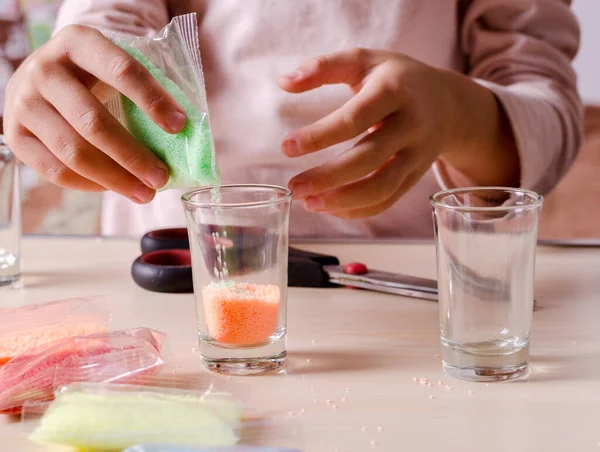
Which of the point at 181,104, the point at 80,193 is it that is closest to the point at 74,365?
the point at 181,104

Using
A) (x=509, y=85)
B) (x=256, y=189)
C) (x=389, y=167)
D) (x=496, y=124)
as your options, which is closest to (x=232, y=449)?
(x=256, y=189)

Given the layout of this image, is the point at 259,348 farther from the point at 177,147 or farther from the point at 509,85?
the point at 509,85

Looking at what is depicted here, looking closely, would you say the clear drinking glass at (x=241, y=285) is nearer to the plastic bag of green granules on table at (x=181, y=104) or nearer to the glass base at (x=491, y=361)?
the plastic bag of green granules on table at (x=181, y=104)

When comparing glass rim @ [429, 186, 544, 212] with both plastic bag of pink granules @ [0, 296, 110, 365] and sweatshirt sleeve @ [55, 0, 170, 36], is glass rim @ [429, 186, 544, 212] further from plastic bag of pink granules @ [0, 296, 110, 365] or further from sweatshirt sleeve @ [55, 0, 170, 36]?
sweatshirt sleeve @ [55, 0, 170, 36]

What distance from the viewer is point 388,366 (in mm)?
585

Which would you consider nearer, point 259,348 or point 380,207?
point 259,348

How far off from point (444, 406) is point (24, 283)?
48 cm

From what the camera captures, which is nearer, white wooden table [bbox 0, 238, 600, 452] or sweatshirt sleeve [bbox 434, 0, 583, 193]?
white wooden table [bbox 0, 238, 600, 452]

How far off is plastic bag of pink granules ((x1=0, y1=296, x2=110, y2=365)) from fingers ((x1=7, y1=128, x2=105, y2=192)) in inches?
4.2

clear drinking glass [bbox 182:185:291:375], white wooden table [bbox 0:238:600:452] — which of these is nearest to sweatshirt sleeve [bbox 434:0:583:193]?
white wooden table [bbox 0:238:600:452]

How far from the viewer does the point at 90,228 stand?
294 cm

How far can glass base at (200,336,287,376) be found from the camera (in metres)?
0.57

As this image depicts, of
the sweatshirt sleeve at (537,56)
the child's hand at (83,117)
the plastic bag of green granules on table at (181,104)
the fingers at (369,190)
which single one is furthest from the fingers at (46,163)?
the sweatshirt sleeve at (537,56)

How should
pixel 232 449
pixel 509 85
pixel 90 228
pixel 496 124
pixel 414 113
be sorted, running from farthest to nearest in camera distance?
pixel 90 228 → pixel 509 85 → pixel 496 124 → pixel 414 113 → pixel 232 449
